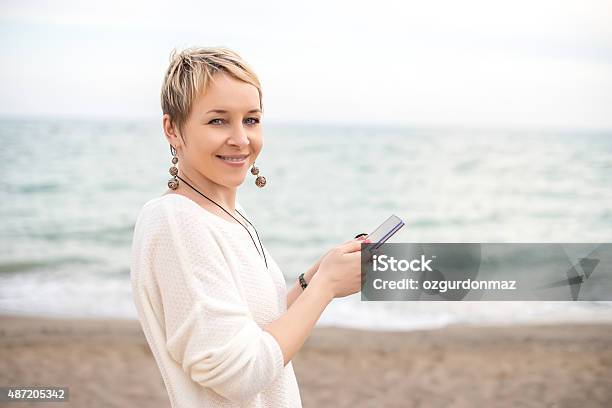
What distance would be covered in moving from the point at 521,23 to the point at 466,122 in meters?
3.79

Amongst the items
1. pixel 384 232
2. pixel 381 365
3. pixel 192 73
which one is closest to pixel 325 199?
pixel 381 365

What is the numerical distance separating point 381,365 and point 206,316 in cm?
436

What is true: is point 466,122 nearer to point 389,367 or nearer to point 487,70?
point 487,70

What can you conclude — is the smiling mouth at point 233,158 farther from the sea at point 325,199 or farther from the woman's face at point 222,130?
the sea at point 325,199

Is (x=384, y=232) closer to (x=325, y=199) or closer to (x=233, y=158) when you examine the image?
(x=233, y=158)

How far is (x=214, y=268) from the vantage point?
1302 mm

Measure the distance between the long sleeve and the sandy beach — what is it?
3.60 metres

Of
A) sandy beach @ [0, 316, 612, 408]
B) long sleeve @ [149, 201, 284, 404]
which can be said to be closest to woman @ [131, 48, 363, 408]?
long sleeve @ [149, 201, 284, 404]

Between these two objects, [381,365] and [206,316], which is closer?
[206,316]

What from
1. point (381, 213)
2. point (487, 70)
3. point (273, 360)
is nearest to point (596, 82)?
point (487, 70)

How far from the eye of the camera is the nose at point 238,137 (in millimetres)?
1391

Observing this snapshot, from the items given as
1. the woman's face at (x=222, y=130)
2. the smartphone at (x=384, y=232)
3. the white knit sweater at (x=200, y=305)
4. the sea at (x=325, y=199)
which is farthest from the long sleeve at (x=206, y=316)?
the sea at (x=325, y=199)

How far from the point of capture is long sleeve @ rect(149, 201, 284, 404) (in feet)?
4.15

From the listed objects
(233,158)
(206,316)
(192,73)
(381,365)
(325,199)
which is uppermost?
(192,73)
